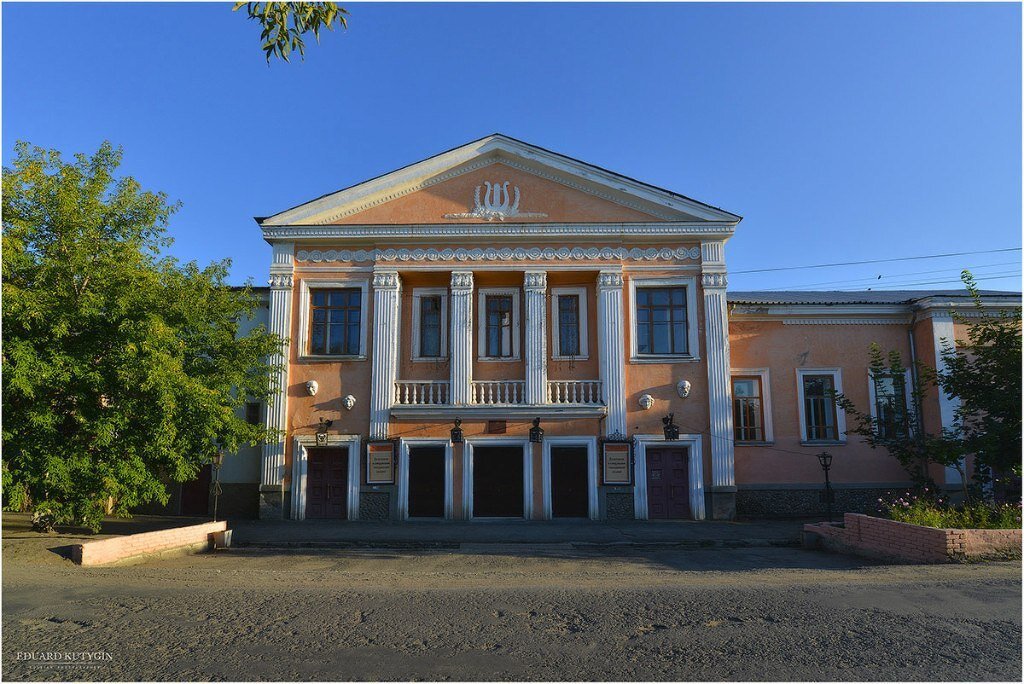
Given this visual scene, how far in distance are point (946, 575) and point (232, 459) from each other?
1594 centimetres

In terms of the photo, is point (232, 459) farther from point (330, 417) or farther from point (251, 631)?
point (251, 631)

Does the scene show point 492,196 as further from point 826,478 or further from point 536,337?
point 826,478

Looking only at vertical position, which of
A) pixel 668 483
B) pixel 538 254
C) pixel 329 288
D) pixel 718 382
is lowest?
pixel 668 483

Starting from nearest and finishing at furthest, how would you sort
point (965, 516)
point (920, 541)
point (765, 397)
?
point (920, 541) < point (965, 516) < point (765, 397)

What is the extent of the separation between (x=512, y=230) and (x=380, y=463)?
270 inches

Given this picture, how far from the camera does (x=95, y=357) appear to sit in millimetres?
11516

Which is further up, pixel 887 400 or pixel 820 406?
pixel 887 400

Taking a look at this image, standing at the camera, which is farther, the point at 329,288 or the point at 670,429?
the point at 329,288

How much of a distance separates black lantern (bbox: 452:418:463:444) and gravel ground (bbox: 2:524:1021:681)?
654cm

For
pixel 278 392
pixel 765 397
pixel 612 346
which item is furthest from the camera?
pixel 765 397

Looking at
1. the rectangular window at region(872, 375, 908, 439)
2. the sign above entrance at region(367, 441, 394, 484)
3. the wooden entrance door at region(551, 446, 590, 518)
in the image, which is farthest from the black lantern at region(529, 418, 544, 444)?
the rectangular window at region(872, 375, 908, 439)

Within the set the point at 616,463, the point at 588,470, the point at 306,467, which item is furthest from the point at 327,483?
the point at 616,463

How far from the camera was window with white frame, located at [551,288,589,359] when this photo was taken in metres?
17.9

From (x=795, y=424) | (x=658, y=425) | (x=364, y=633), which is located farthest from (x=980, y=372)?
(x=364, y=633)
